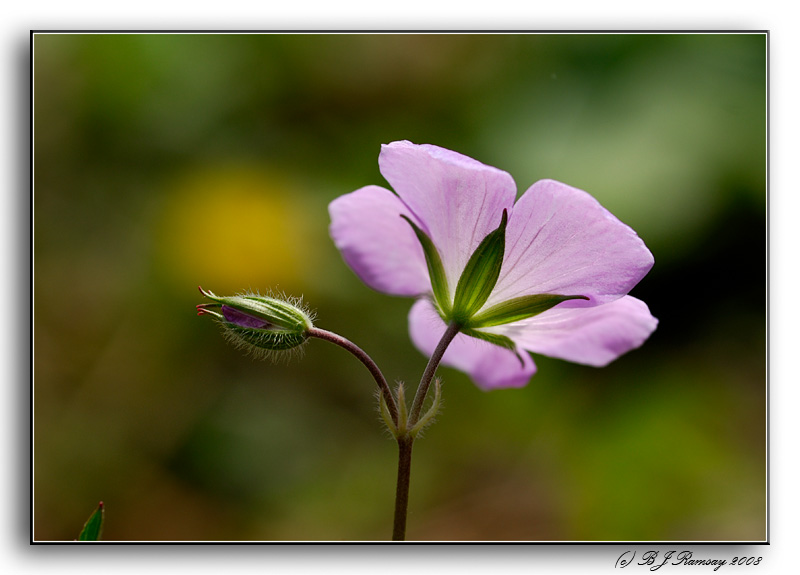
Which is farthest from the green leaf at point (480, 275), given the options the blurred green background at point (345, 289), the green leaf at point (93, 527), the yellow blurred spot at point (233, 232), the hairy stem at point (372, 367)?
the yellow blurred spot at point (233, 232)

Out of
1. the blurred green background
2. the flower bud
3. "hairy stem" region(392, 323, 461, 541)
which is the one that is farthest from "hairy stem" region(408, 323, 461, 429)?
the blurred green background

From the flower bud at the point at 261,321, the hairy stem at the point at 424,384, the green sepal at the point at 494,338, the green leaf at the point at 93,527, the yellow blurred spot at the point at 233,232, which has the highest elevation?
the yellow blurred spot at the point at 233,232


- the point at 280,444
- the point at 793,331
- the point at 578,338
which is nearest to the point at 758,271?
the point at 793,331

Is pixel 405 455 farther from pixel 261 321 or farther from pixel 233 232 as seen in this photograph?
pixel 233 232

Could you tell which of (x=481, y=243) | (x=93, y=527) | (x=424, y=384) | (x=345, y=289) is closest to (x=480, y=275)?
(x=481, y=243)

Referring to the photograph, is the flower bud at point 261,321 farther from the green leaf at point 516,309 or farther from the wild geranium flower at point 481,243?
the green leaf at point 516,309

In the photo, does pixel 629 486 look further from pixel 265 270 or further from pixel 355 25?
pixel 355 25
